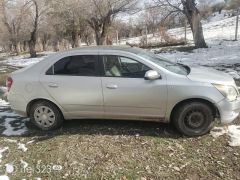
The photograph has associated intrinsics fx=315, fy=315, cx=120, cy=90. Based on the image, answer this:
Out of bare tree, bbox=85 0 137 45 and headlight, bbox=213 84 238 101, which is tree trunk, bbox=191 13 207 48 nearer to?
bare tree, bbox=85 0 137 45

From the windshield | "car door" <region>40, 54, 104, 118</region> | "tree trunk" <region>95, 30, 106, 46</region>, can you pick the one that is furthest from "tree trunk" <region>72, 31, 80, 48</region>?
the windshield

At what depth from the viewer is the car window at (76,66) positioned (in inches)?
221

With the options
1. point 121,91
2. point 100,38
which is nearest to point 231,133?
point 121,91

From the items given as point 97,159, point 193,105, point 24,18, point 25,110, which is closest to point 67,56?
point 25,110

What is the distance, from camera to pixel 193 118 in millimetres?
5273

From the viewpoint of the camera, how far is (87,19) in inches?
1020

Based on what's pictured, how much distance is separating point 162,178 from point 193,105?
148cm

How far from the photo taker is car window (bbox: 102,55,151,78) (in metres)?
5.38

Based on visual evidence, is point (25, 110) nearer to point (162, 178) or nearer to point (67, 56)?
point (67, 56)

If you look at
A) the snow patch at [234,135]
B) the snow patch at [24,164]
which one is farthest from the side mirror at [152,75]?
the snow patch at [24,164]

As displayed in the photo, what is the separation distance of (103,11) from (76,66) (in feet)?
65.7

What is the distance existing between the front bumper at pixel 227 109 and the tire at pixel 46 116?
114 inches

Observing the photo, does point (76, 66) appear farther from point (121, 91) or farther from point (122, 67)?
point (121, 91)

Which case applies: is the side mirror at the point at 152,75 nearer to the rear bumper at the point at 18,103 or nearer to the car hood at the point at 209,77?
the car hood at the point at 209,77
